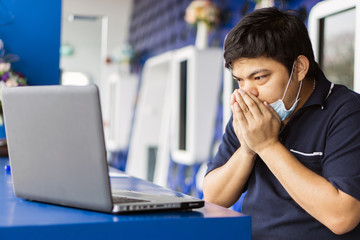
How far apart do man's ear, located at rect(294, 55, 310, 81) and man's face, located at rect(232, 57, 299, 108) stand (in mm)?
45

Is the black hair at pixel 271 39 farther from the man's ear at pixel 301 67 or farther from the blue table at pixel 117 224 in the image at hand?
the blue table at pixel 117 224

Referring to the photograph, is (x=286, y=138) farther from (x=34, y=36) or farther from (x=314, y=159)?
(x=34, y=36)

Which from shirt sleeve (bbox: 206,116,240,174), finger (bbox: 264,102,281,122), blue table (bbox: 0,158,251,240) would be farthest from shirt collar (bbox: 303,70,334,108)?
blue table (bbox: 0,158,251,240)

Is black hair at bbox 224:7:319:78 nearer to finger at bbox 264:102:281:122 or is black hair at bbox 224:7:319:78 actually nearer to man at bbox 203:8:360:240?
man at bbox 203:8:360:240

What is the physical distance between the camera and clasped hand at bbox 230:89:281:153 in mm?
1347

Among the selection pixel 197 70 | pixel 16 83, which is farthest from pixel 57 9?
pixel 197 70

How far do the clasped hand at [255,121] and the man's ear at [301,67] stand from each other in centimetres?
18

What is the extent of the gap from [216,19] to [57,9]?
4.72 feet

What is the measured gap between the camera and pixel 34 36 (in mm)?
2812

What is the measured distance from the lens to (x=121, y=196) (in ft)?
3.53

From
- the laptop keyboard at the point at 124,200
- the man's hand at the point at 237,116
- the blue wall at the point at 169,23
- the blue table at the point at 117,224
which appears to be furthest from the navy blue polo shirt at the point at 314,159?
the blue wall at the point at 169,23

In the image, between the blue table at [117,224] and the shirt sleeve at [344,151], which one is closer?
the blue table at [117,224]

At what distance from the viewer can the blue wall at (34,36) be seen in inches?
109

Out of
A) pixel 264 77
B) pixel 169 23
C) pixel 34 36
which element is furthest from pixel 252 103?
pixel 169 23
